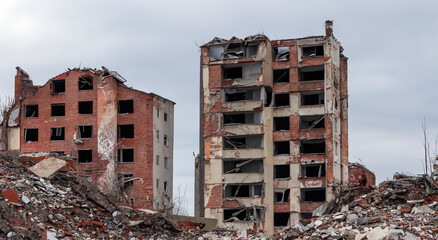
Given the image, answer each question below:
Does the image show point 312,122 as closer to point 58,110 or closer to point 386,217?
point 58,110

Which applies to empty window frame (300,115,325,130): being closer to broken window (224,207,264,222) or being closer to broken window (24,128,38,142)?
broken window (224,207,264,222)

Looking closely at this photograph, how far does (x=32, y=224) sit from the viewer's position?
1089 inches

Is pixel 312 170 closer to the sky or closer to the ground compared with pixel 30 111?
closer to the ground

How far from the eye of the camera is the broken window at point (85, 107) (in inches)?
2307

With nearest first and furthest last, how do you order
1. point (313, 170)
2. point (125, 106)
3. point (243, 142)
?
point (313, 170)
point (243, 142)
point (125, 106)

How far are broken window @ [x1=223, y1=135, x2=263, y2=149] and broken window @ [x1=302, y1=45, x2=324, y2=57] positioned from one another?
6.90 meters

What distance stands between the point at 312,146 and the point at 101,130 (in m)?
15.4

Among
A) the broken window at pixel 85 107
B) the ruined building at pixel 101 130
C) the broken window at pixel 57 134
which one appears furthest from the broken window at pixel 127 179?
the broken window at pixel 57 134

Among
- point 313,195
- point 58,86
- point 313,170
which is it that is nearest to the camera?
point 313,195

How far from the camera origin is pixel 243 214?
182 feet

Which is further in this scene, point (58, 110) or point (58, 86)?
point (58, 86)

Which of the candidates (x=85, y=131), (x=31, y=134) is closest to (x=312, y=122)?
(x=85, y=131)

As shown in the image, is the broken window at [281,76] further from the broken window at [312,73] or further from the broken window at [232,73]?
the broken window at [232,73]

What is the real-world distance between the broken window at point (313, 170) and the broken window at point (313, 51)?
7954 mm
